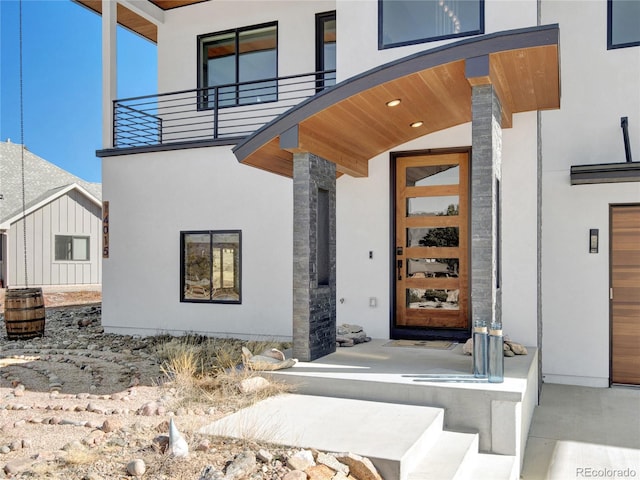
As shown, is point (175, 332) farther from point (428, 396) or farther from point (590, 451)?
point (590, 451)

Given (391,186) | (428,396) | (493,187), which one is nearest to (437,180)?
(391,186)

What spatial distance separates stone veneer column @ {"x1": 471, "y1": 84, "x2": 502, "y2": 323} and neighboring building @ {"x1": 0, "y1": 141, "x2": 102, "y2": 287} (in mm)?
19050

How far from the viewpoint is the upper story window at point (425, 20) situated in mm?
7457

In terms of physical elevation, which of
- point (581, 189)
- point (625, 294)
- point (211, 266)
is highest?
point (581, 189)

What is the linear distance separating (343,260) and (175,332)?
3714 millimetres

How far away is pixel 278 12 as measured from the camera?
11188mm

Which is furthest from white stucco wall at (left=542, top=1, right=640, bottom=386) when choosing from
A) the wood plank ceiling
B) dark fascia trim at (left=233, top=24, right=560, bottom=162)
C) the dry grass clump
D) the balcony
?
the wood plank ceiling

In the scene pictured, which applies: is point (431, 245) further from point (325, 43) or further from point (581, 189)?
point (325, 43)

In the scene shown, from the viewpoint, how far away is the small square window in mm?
22109

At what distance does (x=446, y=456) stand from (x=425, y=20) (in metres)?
5.84

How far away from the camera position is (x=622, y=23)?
7.93 meters

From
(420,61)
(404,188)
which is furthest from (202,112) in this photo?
(420,61)
